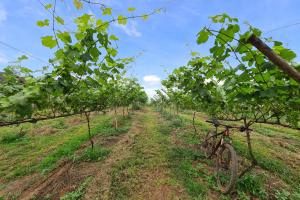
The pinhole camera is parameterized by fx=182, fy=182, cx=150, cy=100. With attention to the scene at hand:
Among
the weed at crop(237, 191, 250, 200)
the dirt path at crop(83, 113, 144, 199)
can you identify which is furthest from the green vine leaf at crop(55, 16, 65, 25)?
the weed at crop(237, 191, 250, 200)

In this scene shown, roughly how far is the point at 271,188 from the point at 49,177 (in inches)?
226

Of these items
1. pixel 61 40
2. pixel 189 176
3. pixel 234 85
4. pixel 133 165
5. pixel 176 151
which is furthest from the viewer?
pixel 176 151

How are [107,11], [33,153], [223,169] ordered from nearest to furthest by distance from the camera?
[107,11] < [223,169] < [33,153]

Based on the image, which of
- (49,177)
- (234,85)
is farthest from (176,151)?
(234,85)

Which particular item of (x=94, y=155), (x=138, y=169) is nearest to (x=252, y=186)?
(x=138, y=169)

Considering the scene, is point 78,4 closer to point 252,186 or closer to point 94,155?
point 252,186

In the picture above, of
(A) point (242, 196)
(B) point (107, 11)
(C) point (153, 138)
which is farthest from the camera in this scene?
(C) point (153, 138)

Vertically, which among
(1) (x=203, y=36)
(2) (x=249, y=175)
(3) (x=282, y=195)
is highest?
→ (1) (x=203, y=36)

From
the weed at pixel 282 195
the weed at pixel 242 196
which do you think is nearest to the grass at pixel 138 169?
the weed at pixel 242 196

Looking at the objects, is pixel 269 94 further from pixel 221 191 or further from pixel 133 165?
pixel 133 165

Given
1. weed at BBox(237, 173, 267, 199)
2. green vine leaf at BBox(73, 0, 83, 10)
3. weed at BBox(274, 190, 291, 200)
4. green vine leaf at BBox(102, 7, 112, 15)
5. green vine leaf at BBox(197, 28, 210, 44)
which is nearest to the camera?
green vine leaf at BBox(197, 28, 210, 44)

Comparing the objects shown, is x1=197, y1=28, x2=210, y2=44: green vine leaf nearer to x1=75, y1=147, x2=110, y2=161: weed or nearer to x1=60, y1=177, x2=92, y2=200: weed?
x1=60, y1=177, x2=92, y2=200: weed

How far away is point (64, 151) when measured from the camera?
6.97 metres

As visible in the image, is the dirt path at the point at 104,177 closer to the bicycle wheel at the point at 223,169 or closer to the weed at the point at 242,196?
the bicycle wheel at the point at 223,169
